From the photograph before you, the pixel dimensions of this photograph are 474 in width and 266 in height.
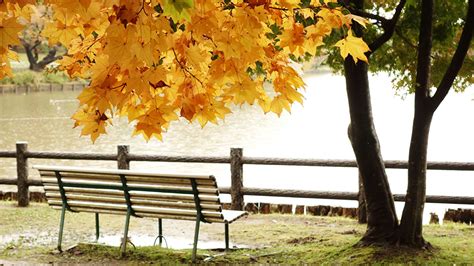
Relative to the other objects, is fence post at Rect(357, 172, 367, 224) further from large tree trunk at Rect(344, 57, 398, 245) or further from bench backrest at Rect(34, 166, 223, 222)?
bench backrest at Rect(34, 166, 223, 222)

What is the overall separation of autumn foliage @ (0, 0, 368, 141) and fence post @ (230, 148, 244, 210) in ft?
20.8

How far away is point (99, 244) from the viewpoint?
792cm

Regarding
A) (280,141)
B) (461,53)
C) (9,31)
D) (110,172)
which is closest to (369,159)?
(461,53)

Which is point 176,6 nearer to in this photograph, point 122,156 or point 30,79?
point 122,156

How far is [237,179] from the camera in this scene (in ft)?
34.9

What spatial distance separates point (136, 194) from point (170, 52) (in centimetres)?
352

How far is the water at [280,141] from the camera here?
60.9 feet

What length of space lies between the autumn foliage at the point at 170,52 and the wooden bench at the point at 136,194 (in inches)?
116

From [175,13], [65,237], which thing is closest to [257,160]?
[65,237]

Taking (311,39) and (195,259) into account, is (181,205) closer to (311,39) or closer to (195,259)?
(195,259)

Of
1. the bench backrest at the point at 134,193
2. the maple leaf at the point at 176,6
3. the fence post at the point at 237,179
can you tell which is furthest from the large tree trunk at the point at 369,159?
the maple leaf at the point at 176,6

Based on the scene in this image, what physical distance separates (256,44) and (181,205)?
12.2ft

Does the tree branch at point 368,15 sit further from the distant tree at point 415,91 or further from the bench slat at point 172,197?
the bench slat at point 172,197

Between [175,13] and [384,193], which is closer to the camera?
[175,13]
